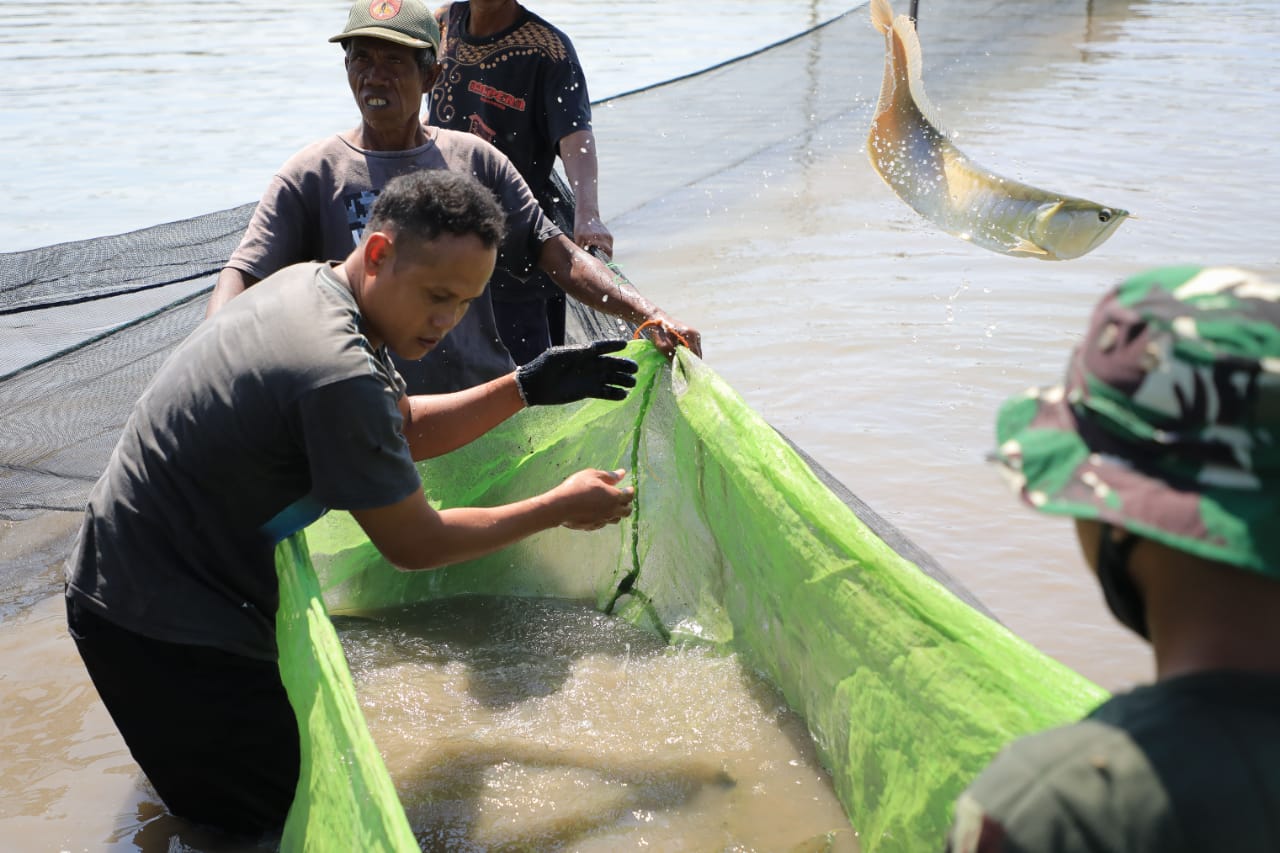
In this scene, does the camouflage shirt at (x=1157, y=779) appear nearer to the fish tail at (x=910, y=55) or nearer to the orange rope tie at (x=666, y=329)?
the orange rope tie at (x=666, y=329)

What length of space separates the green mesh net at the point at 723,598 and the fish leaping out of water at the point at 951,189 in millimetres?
1334

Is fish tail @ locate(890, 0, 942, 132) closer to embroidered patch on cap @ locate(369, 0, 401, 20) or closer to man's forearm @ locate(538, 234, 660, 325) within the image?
man's forearm @ locate(538, 234, 660, 325)

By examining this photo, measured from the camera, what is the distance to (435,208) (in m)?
2.17

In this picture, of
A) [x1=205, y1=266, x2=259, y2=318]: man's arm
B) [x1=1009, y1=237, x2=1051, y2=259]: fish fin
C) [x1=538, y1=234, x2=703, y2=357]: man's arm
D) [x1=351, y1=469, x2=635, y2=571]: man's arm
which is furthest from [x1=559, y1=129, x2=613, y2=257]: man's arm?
[x1=351, y1=469, x2=635, y2=571]: man's arm

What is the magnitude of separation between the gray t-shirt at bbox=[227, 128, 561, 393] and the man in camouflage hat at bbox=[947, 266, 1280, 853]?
8.08 ft

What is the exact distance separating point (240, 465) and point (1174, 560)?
1678 mm

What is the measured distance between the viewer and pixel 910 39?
12.8 ft

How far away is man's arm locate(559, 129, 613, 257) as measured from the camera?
3904 millimetres

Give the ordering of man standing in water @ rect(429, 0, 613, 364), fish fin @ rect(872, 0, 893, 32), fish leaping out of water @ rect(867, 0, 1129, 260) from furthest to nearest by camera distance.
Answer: man standing in water @ rect(429, 0, 613, 364) → fish fin @ rect(872, 0, 893, 32) → fish leaping out of water @ rect(867, 0, 1129, 260)

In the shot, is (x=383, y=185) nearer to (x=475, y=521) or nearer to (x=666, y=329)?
(x=666, y=329)

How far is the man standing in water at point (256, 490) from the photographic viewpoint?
209 cm

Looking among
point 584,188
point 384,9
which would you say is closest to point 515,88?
point 584,188

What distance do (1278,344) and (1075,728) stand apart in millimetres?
326

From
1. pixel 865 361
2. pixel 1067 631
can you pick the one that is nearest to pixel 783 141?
pixel 865 361
